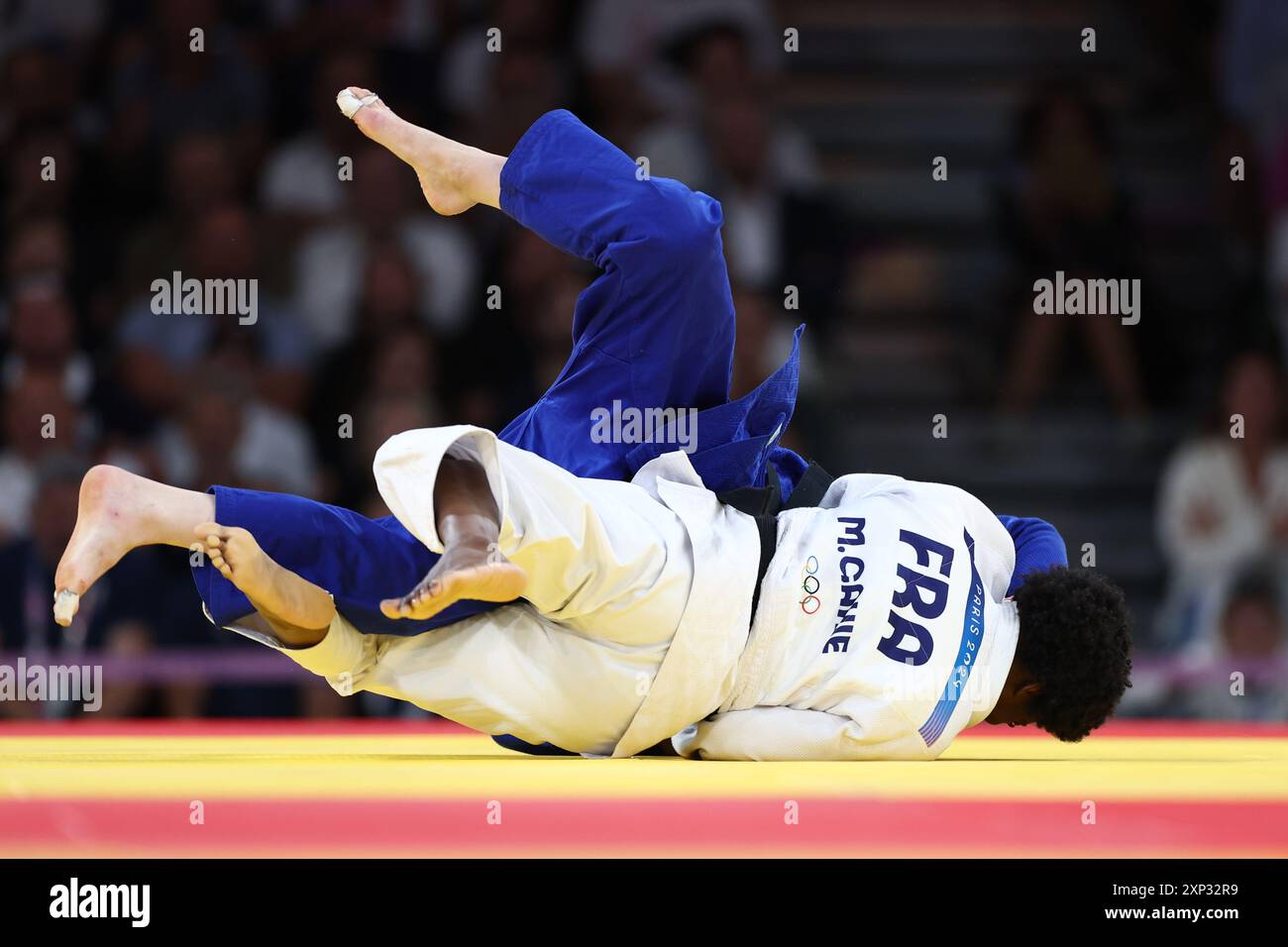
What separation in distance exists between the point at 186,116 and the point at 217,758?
321 centimetres

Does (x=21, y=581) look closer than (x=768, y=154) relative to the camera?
Yes

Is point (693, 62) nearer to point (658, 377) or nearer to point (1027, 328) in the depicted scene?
point (1027, 328)

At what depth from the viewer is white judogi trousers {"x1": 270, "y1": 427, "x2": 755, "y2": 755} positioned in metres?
1.76

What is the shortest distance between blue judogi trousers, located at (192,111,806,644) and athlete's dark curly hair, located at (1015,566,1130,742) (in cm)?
42

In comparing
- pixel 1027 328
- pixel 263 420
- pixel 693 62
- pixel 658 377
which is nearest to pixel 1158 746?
pixel 658 377

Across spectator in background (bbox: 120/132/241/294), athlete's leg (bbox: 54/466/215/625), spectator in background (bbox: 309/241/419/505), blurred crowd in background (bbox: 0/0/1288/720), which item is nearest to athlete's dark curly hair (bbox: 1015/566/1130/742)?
athlete's leg (bbox: 54/466/215/625)

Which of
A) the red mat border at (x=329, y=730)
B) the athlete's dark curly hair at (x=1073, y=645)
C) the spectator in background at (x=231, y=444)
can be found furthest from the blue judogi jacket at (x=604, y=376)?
the spectator in background at (x=231, y=444)

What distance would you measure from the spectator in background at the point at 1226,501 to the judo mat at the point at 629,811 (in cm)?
262

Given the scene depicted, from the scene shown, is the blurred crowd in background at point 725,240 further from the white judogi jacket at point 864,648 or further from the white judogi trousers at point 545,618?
the white judogi jacket at point 864,648

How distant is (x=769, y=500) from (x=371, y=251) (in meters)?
2.69

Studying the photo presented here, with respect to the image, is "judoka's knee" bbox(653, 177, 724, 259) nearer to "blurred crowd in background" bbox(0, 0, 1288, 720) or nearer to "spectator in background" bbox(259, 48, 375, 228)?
"blurred crowd in background" bbox(0, 0, 1288, 720)

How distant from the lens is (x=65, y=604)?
1.85m

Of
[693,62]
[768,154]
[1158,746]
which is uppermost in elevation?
[693,62]

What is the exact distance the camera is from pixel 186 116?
4.78m
